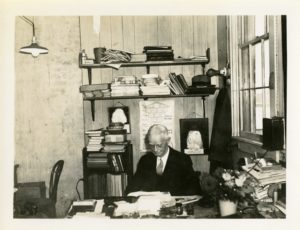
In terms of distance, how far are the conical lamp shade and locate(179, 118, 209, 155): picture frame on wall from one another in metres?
1.43

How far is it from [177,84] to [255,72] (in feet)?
2.59

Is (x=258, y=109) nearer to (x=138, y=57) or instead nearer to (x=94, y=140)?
(x=138, y=57)

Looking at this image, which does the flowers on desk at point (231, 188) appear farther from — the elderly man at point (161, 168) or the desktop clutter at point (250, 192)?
the elderly man at point (161, 168)

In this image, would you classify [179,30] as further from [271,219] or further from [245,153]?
[271,219]

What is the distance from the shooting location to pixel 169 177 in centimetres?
269

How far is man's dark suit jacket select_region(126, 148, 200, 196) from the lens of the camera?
2564 millimetres

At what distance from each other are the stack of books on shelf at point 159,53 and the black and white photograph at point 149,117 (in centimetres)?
1

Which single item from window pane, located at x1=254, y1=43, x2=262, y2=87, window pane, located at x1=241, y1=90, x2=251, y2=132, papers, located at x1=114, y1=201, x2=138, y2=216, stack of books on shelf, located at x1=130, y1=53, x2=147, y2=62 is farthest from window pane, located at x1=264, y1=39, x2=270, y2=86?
papers, located at x1=114, y1=201, x2=138, y2=216

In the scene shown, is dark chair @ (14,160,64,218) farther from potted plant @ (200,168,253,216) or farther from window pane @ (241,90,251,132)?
window pane @ (241,90,251,132)

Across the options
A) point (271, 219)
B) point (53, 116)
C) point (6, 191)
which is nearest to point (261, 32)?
point (271, 219)

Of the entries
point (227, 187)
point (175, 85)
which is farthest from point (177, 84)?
point (227, 187)

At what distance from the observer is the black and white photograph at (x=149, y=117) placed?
210 centimetres
